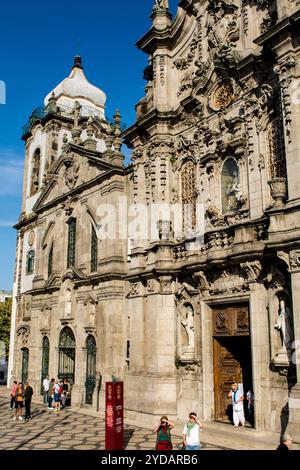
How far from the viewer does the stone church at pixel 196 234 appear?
14133 mm

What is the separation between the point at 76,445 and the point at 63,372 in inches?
403

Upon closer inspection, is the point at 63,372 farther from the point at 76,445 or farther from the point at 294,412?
the point at 294,412

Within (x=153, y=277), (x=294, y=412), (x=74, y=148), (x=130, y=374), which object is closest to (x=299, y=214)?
(x=294, y=412)

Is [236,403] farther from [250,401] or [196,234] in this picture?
[196,234]

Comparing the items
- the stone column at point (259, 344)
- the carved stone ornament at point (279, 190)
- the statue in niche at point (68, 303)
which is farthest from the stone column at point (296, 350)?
the statue in niche at point (68, 303)

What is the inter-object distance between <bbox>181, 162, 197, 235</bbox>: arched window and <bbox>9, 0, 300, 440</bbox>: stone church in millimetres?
58

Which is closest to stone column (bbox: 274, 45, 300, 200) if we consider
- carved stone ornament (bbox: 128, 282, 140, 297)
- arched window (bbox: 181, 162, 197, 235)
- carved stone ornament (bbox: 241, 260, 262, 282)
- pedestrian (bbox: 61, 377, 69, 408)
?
carved stone ornament (bbox: 241, 260, 262, 282)

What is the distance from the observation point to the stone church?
46.4 ft

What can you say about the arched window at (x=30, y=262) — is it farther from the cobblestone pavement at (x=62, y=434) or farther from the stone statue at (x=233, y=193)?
the stone statue at (x=233, y=193)

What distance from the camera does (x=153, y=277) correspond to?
18344 millimetres

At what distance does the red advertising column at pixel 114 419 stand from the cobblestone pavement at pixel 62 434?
84 centimetres

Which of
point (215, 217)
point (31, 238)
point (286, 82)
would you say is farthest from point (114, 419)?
point (31, 238)

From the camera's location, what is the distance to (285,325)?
44.8 ft

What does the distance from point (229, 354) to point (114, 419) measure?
483cm
